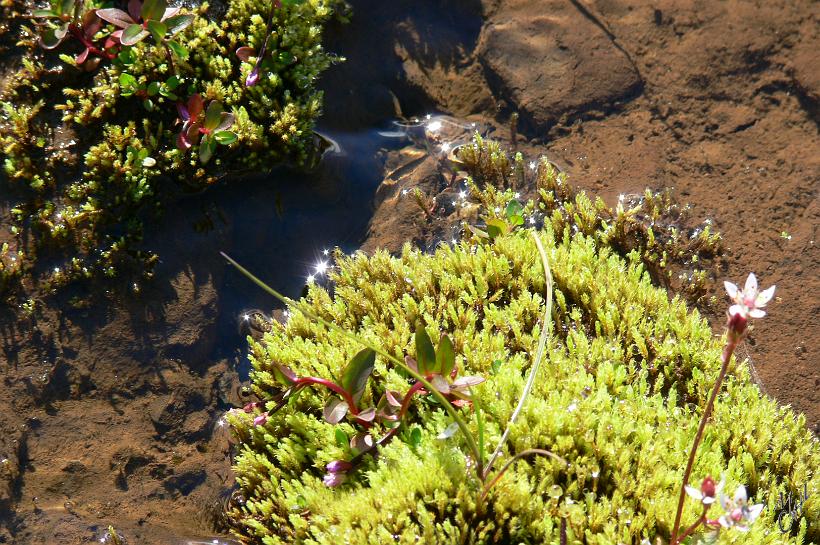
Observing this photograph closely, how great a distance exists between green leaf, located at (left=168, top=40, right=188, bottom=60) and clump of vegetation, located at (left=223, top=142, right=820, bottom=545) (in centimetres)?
201

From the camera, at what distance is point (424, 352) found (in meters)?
3.66

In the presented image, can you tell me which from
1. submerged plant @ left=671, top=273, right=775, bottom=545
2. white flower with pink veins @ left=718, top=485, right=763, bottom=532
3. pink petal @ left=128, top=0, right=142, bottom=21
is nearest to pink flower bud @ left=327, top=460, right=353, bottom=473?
submerged plant @ left=671, top=273, right=775, bottom=545

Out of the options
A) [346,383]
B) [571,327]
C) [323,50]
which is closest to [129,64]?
[323,50]

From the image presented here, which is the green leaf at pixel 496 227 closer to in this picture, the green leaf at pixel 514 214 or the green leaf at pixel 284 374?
the green leaf at pixel 514 214

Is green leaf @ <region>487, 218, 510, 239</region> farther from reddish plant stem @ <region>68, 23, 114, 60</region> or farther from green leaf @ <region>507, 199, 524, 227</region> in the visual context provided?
reddish plant stem @ <region>68, 23, 114, 60</region>

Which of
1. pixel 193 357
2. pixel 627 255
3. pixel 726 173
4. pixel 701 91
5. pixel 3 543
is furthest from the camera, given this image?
pixel 701 91

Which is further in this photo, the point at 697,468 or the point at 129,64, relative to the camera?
the point at 129,64

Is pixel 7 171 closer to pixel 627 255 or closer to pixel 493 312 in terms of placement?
pixel 493 312

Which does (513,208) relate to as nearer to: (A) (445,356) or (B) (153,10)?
(A) (445,356)

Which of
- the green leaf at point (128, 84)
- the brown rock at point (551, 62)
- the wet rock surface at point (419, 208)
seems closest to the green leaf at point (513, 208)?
the wet rock surface at point (419, 208)

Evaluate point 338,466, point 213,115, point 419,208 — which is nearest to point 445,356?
point 338,466

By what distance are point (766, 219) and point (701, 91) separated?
1356 mm

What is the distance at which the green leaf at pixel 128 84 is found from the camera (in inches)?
193

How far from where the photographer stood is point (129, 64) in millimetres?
4973
